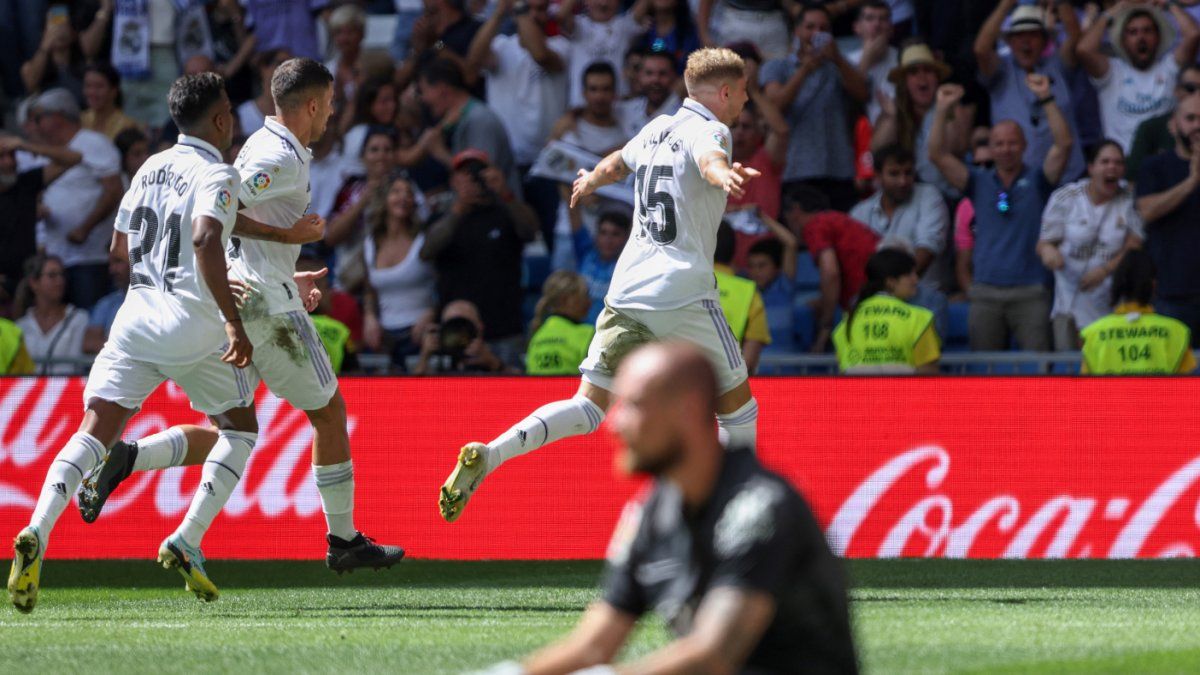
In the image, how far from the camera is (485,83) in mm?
15992

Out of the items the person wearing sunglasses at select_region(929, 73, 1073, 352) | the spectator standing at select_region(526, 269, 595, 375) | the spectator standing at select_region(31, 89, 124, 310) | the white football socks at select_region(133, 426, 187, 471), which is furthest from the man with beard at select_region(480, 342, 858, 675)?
the spectator standing at select_region(31, 89, 124, 310)

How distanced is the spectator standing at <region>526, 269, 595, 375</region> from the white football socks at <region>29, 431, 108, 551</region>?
4658mm

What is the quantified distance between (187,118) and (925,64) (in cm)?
764

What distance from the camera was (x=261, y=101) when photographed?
53.3 ft

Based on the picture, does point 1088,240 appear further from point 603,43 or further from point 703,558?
point 703,558

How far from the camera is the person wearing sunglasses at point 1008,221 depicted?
1348cm

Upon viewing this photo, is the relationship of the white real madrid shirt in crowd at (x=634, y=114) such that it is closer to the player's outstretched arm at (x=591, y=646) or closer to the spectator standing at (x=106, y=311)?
the spectator standing at (x=106, y=311)

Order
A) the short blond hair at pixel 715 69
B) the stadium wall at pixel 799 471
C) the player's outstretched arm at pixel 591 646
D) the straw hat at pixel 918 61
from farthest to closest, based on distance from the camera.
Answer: the straw hat at pixel 918 61 < the stadium wall at pixel 799 471 < the short blond hair at pixel 715 69 < the player's outstretched arm at pixel 591 646

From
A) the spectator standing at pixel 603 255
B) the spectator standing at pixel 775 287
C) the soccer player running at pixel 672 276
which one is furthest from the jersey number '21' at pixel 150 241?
the spectator standing at pixel 775 287

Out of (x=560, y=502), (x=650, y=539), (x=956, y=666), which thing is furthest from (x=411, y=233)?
(x=650, y=539)

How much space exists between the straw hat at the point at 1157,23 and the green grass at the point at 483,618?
5033 mm

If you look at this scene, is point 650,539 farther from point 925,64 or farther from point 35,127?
point 35,127

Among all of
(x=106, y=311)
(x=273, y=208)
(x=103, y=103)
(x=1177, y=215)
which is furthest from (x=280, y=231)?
(x=103, y=103)

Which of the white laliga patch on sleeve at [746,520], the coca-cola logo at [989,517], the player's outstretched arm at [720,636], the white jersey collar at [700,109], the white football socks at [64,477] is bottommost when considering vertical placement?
the coca-cola logo at [989,517]
